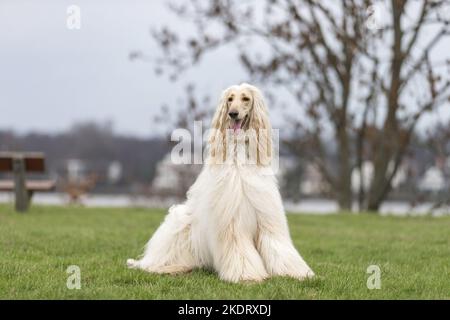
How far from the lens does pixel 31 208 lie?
1326 centimetres

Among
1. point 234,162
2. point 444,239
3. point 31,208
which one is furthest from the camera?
point 31,208

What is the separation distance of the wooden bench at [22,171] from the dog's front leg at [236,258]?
7416mm

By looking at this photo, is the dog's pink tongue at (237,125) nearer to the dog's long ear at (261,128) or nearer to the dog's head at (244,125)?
the dog's head at (244,125)

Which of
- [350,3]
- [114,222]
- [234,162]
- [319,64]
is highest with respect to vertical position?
[350,3]

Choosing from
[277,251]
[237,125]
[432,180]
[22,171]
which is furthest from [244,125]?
[432,180]

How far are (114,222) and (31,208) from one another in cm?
284

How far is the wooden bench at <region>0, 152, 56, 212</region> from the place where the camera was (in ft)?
40.1

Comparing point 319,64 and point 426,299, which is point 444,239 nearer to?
point 426,299

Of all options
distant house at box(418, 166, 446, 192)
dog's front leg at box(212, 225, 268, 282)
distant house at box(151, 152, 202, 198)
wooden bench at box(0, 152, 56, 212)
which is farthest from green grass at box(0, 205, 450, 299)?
distant house at box(151, 152, 202, 198)

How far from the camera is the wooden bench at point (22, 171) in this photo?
40.1 feet

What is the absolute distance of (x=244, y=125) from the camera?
5602 mm

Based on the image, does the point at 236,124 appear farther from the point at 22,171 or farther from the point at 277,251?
the point at 22,171

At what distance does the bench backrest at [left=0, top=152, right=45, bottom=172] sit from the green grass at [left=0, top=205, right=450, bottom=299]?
2.90 ft
